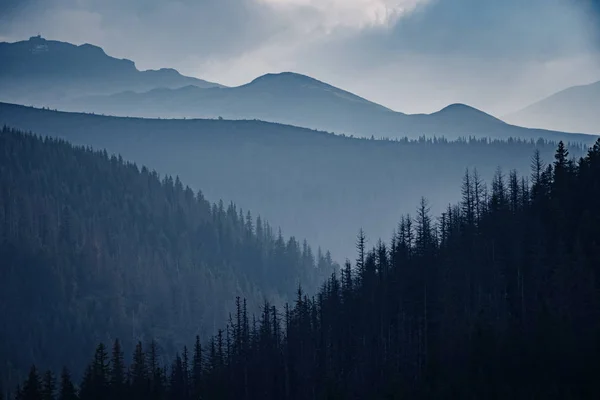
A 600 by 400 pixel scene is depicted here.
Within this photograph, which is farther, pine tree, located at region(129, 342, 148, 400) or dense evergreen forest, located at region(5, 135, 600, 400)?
pine tree, located at region(129, 342, 148, 400)

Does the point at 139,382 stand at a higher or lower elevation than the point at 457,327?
lower

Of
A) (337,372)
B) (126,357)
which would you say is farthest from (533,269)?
(126,357)

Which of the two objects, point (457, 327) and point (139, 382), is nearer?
point (457, 327)

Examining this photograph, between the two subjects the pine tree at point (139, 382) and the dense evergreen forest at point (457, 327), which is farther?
the pine tree at point (139, 382)

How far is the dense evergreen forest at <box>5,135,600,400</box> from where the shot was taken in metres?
65.2

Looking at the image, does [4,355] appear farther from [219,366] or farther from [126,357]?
[219,366]

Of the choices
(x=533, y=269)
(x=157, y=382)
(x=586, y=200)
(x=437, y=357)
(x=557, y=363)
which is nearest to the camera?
(x=557, y=363)

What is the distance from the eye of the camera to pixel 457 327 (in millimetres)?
73688

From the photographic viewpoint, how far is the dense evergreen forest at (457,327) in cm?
6519

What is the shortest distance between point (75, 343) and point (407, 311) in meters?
128

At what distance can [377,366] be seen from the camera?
78.6 metres

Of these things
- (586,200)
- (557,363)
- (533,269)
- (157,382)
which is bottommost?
(157,382)

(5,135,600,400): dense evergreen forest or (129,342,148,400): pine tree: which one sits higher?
Answer: (5,135,600,400): dense evergreen forest

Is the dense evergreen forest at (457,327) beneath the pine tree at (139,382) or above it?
above
